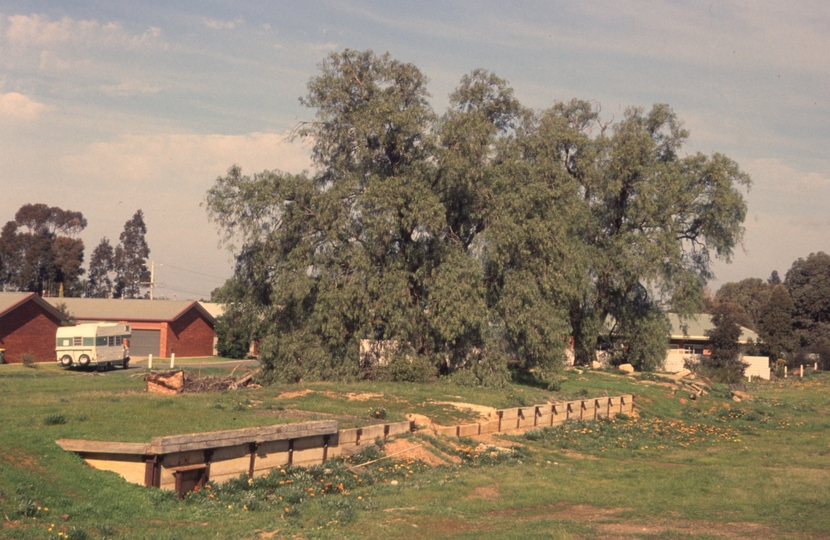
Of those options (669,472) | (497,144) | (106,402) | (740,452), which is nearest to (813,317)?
(497,144)

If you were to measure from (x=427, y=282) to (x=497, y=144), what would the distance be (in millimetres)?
9524

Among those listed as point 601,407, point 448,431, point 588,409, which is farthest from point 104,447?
point 601,407

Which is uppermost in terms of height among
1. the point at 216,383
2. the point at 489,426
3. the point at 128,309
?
the point at 128,309

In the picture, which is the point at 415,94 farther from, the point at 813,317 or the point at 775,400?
the point at 813,317

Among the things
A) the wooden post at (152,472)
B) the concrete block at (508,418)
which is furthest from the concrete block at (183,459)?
the concrete block at (508,418)

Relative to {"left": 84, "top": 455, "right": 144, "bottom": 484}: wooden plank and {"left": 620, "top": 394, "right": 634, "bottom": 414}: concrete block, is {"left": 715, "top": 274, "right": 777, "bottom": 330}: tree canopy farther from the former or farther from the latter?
{"left": 84, "top": 455, "right": 144, "bottom": 484}: wooden plank

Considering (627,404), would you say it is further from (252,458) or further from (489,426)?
(252,458)

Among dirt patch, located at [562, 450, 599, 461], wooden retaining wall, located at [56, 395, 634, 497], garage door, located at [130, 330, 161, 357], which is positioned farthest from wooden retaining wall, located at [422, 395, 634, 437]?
garage door, located at [130, 330, 161, 357]

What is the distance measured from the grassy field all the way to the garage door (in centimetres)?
3463

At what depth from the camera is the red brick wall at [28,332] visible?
167 ft

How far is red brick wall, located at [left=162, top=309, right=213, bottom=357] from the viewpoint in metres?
63.2

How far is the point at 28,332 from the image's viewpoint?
5206 cm

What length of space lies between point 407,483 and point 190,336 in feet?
169

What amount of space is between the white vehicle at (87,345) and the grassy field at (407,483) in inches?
587
